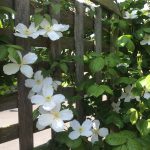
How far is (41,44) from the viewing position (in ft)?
7.22

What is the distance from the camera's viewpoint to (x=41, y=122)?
188 centimetres

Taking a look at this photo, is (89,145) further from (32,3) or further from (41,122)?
(32,3)

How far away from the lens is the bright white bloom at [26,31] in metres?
1.93

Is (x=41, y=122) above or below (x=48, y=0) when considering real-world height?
below

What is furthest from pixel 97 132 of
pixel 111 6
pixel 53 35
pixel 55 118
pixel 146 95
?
pixel 111 6

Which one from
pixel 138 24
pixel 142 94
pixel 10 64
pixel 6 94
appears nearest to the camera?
pixel 10 64

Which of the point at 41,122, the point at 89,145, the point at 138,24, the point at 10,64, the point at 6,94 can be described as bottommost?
the point at 89,145

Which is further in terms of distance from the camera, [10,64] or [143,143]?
[143,143]

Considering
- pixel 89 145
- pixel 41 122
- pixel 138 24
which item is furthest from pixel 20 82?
pixel 138 24

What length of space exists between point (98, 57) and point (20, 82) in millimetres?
528

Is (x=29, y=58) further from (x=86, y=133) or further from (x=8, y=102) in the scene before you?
(x=86, y=133)

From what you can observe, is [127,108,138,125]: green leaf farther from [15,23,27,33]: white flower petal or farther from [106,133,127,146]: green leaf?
[15,23,27,33]: white flower petal

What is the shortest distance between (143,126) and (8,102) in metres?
0.84

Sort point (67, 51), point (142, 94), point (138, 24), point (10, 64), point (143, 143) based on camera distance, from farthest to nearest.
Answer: point (138, 24) < point (67, 51) < point (142, 94) < point (143, 143) < point (10, 64)
